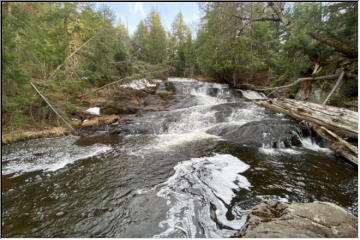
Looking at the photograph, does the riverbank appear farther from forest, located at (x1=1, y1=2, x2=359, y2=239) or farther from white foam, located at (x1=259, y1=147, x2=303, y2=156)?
white foam, located at (x1=259, y1=147, x2=303, y2=156)

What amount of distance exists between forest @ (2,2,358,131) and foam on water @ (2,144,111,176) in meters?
2.06

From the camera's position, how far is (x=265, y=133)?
295 inches

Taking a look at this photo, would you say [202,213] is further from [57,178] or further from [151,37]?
[151,37]

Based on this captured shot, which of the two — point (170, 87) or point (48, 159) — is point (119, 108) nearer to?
point (48, 159)

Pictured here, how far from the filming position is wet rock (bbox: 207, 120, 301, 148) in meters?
7.03

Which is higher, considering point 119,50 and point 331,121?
point 119,50

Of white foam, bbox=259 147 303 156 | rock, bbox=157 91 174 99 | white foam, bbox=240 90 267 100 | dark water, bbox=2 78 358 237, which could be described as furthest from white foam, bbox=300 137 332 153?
rock, bbox=157 91 174 99

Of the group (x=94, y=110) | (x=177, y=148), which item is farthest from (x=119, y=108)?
(x=177, y=148)

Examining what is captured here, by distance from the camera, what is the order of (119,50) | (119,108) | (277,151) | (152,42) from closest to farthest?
(277,151) < (119,108) < (119,50) < (152,42)

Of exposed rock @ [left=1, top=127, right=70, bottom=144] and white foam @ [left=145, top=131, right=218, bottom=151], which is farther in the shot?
exposed rock @ [left=1, top=127, right=70, bottom=144]

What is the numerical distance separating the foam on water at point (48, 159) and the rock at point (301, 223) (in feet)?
17.4

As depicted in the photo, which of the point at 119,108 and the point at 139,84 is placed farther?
the point at 139,84

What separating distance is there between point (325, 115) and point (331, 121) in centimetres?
25

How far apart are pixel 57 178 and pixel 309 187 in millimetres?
5667
